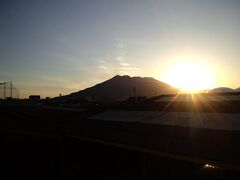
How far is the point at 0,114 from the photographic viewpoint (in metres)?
27.5

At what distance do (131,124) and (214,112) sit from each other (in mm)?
4735

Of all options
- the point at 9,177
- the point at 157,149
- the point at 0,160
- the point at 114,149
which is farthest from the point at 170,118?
the point at 0,160

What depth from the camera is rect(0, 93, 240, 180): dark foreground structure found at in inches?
458

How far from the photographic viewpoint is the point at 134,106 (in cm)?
2325

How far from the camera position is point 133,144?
1373 centimetres

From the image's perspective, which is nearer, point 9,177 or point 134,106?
point 9,177

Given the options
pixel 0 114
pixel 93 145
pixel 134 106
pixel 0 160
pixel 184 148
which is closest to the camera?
pixel 184 148

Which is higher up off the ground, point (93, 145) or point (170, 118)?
point (170, 118)

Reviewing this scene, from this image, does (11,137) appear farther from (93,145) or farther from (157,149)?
(157,149)

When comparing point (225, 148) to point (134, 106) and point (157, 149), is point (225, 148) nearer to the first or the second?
point (157, 149)

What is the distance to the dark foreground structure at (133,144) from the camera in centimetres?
1163

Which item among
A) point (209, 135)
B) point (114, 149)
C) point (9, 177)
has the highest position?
point (209, 135)

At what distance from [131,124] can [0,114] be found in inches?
607

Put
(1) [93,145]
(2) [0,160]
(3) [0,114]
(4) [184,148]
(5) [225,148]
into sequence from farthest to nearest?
(3) [0,114]
(2) [0,160]
(1) [93,145]
(4) [184,148]
(5) [225,148]
